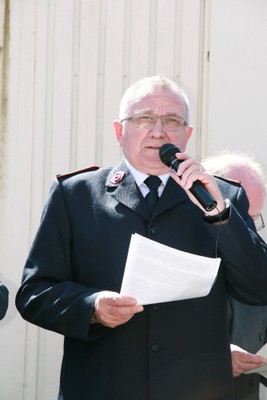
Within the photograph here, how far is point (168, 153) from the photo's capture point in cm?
324

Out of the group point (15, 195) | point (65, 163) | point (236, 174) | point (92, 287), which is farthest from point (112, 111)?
point (92, 287)

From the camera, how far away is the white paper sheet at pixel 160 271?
10.1 feet

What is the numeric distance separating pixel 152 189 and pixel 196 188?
0.47 meters

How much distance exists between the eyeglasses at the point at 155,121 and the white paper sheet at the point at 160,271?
628mm

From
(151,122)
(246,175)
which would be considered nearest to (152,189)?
(151,122)

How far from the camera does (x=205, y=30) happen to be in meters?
5.54

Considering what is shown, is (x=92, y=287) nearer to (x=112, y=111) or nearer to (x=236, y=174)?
(x=236, y=174)

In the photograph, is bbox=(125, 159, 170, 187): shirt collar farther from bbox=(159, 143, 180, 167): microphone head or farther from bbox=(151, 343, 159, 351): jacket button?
bbox=(151, 343, 159, 351): jacket button

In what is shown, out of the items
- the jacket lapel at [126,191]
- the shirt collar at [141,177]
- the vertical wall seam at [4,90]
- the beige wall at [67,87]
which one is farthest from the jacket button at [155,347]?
the vertical wall seam at [4,90]

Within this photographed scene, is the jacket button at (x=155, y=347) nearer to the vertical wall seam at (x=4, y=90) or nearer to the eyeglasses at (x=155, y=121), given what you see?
the eyeglasses at (x=155, y=121)

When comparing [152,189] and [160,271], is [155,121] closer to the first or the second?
[152,189]

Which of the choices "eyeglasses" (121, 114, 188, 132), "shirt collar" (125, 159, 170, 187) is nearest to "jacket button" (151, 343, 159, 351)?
"shirt collar" (125, 159, 170, 187)

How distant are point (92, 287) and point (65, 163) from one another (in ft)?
6.81

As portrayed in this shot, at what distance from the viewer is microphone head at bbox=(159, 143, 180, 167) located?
3216 mm
